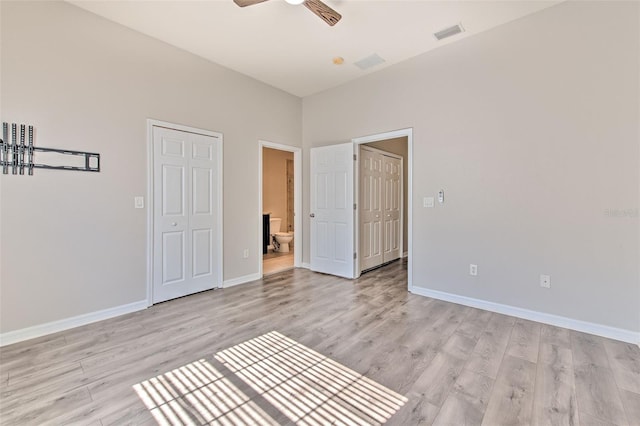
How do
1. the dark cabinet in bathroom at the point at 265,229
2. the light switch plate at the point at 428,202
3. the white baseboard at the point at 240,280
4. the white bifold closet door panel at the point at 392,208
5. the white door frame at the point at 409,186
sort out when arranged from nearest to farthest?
the light switch plate at the point at 428,202 → the white door frame at the point at 409,186 → the white baseboard at the point at 240,280 → the white bifold closet door panel at the point at 392,208 → the dark cabinet in bathroom at the point at 265,229

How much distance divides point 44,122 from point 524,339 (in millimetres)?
4737

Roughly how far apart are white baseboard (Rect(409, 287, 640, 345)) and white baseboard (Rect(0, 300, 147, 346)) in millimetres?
3479

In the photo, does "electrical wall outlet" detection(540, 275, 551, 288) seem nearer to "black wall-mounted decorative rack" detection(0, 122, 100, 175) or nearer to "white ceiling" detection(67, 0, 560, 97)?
"white ceiling" detection(67, 0, 560, 97)

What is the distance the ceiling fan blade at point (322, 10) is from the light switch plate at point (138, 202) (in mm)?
2621

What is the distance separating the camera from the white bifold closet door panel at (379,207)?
4.64m

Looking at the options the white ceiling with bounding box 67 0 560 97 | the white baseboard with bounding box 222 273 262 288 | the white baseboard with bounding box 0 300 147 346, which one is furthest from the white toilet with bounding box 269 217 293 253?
the white ceiling with bounding box 67 0 560 97

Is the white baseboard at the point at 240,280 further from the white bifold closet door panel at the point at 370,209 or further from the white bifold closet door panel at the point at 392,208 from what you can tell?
the white bifold closet door panel at the point at 392,208

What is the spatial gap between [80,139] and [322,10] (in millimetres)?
2610

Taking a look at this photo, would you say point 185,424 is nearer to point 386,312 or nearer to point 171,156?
point 386,312

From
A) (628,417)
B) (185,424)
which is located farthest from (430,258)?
(185,424)

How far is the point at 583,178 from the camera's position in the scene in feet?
8.50

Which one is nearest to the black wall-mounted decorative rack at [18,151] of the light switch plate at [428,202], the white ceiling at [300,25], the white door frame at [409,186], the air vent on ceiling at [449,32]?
the white ceiling at [300,25]

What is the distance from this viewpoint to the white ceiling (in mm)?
2682

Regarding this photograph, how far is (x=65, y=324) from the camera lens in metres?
2.63
